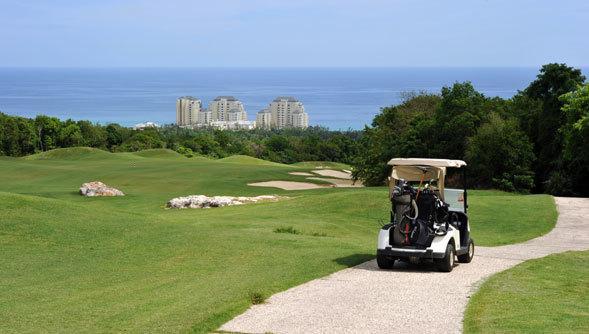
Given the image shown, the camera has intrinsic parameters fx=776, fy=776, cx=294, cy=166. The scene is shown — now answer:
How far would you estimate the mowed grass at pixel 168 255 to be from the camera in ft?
42.1

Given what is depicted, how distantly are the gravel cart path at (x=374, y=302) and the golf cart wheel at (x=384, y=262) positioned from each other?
15cm

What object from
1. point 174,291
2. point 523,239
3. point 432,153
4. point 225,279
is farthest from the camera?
point 432,153

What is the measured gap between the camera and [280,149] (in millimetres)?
130625

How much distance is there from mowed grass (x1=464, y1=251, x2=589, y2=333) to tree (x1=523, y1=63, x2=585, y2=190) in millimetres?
33037

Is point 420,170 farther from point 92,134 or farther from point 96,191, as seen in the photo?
point 92,134

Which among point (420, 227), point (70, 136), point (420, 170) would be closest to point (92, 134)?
point (70, 136)

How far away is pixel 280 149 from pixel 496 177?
82.8 meters

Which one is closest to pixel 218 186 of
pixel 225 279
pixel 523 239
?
pixel 523 239

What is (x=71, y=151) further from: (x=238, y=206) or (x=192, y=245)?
(x=192, y=245)

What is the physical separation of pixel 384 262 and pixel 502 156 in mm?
34036

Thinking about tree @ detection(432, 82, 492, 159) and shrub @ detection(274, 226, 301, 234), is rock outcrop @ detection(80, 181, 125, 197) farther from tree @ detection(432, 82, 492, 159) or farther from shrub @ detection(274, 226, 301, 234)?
tree @ detection(432, 82, 492, 159)

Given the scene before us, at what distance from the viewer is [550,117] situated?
5184cm

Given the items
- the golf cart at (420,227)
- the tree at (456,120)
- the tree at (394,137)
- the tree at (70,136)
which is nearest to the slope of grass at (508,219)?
the golf cart at (420,227)

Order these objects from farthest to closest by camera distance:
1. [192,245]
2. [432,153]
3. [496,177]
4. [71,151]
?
[71,151] → [432,153] → [496,177] → [192,245]
